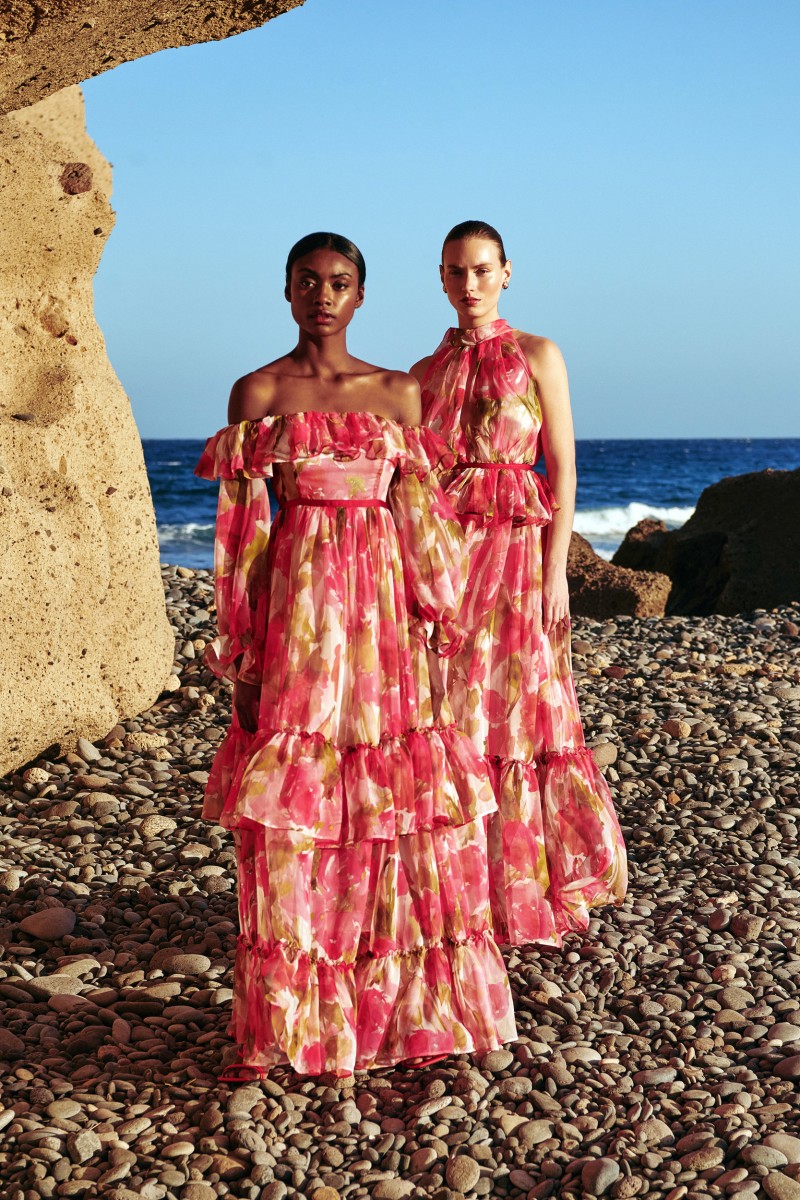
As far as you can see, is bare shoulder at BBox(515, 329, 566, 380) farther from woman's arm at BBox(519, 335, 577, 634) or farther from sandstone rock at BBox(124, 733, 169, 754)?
sandstone rock at BBox(124, 733, 169, 754)

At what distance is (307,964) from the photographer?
11.2ft

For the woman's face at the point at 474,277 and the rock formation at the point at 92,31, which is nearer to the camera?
the rock formation at the point at 92,31

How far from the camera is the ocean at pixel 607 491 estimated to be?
107 ft

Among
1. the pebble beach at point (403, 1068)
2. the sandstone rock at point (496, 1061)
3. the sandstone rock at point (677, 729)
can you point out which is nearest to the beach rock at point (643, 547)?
the sandstone rock at point (677, 729)

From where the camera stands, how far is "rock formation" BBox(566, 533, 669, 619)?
39.3ft

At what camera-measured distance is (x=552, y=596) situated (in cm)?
437

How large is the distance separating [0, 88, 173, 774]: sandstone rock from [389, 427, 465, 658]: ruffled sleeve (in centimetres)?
316

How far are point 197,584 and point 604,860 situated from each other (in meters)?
5.51

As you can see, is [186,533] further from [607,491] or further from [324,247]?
[324,247]

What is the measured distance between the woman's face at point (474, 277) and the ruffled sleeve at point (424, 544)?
3.03 ft

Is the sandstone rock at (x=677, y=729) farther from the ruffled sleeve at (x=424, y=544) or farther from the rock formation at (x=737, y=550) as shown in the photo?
the rock formation at (x=737, y=550)

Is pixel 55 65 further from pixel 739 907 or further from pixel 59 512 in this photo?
pixel 739 907

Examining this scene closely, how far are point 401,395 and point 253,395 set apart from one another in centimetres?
41

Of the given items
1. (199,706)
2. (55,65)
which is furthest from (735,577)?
(55,65)
